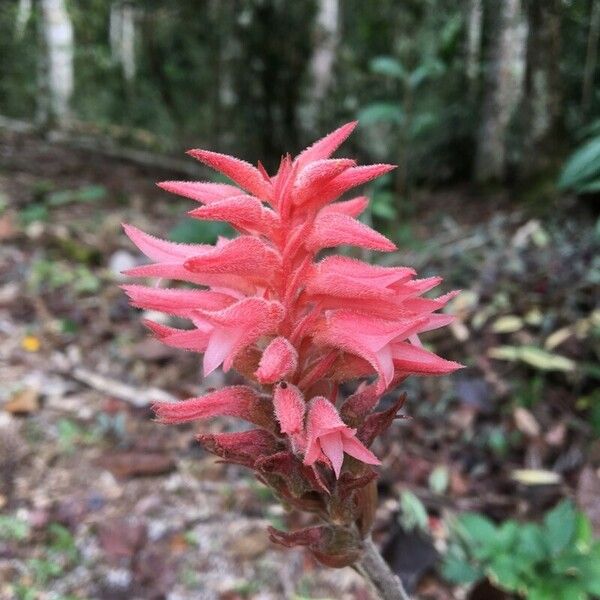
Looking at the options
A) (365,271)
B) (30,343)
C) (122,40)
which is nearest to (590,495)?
(365,271)

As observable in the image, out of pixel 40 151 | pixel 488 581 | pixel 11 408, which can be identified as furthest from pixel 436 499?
pixel 40 151

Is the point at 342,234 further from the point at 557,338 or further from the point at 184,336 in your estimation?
the point at 557,338

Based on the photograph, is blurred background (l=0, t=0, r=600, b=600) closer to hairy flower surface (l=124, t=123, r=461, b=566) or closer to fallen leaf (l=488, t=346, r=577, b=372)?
fallen leaf (l=488, t=346, r=577, b=372)

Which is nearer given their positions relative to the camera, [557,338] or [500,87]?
[557,338]

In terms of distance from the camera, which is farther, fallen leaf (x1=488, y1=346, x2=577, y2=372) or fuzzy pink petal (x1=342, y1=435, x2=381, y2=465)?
fallen leaf (x1=488, y1=346, x2=577, y2=372)

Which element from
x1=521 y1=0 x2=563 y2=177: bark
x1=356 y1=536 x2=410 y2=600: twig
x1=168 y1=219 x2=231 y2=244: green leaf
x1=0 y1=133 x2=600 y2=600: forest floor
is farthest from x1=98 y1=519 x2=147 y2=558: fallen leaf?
x1=521 y1=0 x2=563 y2=177: bark

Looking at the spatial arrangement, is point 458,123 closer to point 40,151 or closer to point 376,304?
point 40,151

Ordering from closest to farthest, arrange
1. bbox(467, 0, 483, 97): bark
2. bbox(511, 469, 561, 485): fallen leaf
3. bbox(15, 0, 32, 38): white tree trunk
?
bbox(511, 469, 561, 485): fallen leaf
bbox(467, 0, 483, 97): bark
bbox(15, 0, 32, 38): white tree trunk
